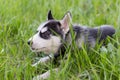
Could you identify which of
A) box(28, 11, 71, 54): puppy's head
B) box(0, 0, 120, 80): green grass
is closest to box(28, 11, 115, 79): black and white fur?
box(28, 11, 71, 54): puppy's head

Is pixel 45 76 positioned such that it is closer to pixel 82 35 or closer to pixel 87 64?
pixel 87 64

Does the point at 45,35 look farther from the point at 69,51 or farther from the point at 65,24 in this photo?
the point at 69,51

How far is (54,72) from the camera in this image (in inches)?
151

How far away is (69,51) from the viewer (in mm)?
4094

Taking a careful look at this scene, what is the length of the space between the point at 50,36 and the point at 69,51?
39 centimetres

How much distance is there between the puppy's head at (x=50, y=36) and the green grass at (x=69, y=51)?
0.21 metres

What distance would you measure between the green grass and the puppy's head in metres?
0.21

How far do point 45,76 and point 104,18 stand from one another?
2.27 metres

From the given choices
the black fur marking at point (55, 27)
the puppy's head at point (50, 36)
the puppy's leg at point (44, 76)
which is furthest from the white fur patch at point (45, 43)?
the puppy's leg at point (44, 76)

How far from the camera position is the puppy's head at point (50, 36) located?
433 cm

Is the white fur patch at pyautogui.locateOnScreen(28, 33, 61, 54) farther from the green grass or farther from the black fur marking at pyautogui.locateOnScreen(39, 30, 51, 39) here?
the green grass

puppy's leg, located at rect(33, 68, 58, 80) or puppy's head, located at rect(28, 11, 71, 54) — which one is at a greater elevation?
puppy's head, located at rect(28, 11, 71, 54)

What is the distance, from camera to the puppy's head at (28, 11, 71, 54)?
4.33 m

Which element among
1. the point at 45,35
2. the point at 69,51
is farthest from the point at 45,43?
the point at 69,51
